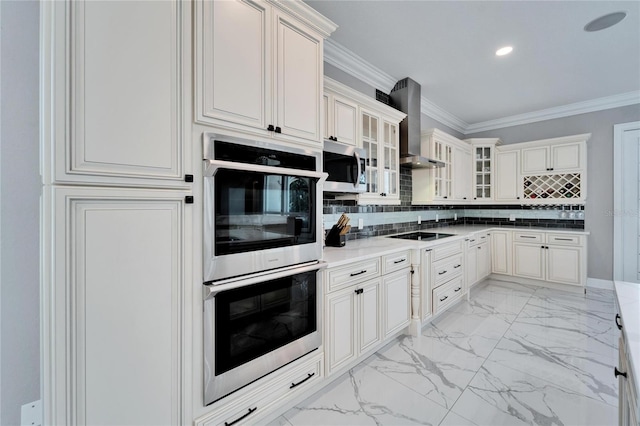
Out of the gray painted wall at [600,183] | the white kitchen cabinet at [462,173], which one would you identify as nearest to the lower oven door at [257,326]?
the white kitchen cabinet at [462,173]

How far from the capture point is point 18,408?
1.16 metres

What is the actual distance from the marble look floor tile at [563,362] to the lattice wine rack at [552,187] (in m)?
2.50

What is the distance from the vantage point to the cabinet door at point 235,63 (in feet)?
4.17

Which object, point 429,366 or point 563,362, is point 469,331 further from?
point 429,366

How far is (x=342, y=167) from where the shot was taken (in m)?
2.30

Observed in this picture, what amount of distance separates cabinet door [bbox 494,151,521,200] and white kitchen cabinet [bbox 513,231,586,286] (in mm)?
706

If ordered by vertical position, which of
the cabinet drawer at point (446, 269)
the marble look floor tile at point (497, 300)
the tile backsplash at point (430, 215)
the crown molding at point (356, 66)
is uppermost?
the crown molding at point (356, 66)

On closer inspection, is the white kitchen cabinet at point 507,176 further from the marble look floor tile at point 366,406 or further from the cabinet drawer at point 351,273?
the marble look floor tile at point 366,406

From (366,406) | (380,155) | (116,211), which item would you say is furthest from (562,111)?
(116,211)

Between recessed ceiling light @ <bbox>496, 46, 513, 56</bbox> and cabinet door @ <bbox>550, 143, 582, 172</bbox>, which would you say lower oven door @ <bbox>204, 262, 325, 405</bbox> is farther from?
cabinet door @ <bbox>550, 143, 582, 172</bbox>

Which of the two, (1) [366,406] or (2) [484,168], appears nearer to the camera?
(1) [366,406]

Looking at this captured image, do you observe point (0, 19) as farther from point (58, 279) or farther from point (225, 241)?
point (225, 241)

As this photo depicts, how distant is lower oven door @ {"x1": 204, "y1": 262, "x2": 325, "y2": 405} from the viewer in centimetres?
130

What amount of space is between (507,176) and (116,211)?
5395 mm
